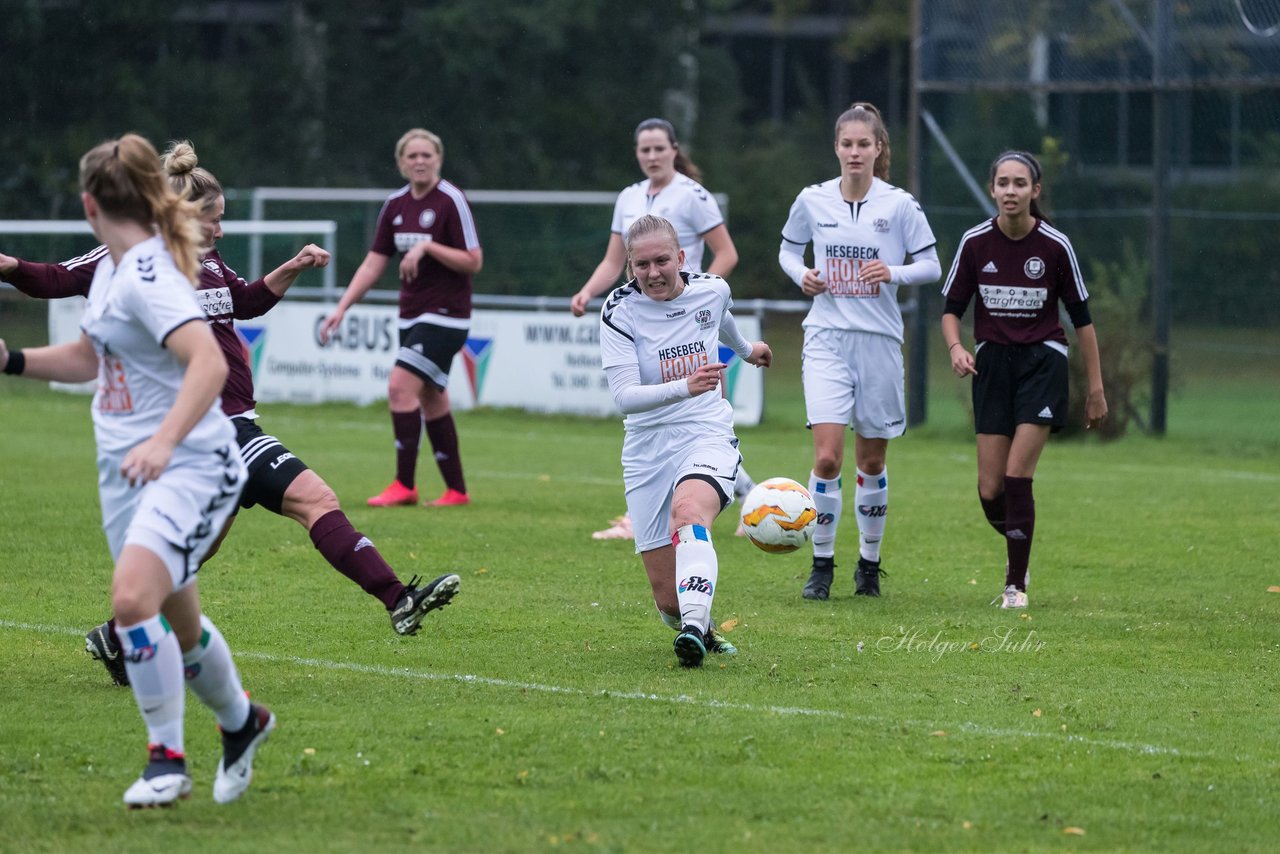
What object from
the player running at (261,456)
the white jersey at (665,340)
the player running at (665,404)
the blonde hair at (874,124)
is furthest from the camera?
the blonde hair at (874,124)

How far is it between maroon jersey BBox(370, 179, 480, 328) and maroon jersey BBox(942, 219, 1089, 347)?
4249 millimetres

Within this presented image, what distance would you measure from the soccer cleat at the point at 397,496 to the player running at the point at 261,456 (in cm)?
508

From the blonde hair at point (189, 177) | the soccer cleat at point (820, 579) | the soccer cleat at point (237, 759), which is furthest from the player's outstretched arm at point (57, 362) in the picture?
the soccer cleat at point (820, 579)

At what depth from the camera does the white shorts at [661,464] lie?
278 inches

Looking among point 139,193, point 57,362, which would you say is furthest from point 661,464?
point 139,193

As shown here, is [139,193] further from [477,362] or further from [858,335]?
[477,362]

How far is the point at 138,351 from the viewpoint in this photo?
4969mm

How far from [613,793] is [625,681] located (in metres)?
1.53

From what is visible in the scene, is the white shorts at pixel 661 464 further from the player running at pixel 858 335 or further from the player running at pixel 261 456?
the player running at pixel 858 335

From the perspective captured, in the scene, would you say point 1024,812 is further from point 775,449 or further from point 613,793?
point 775,449

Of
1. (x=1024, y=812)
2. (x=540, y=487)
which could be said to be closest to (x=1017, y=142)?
(x=540, y=487)

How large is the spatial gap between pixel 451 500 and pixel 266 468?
5438mm

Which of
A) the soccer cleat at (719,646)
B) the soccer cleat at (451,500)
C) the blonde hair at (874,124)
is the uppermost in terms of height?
the blonde hair at (874,124)

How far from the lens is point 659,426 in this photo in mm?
7117
